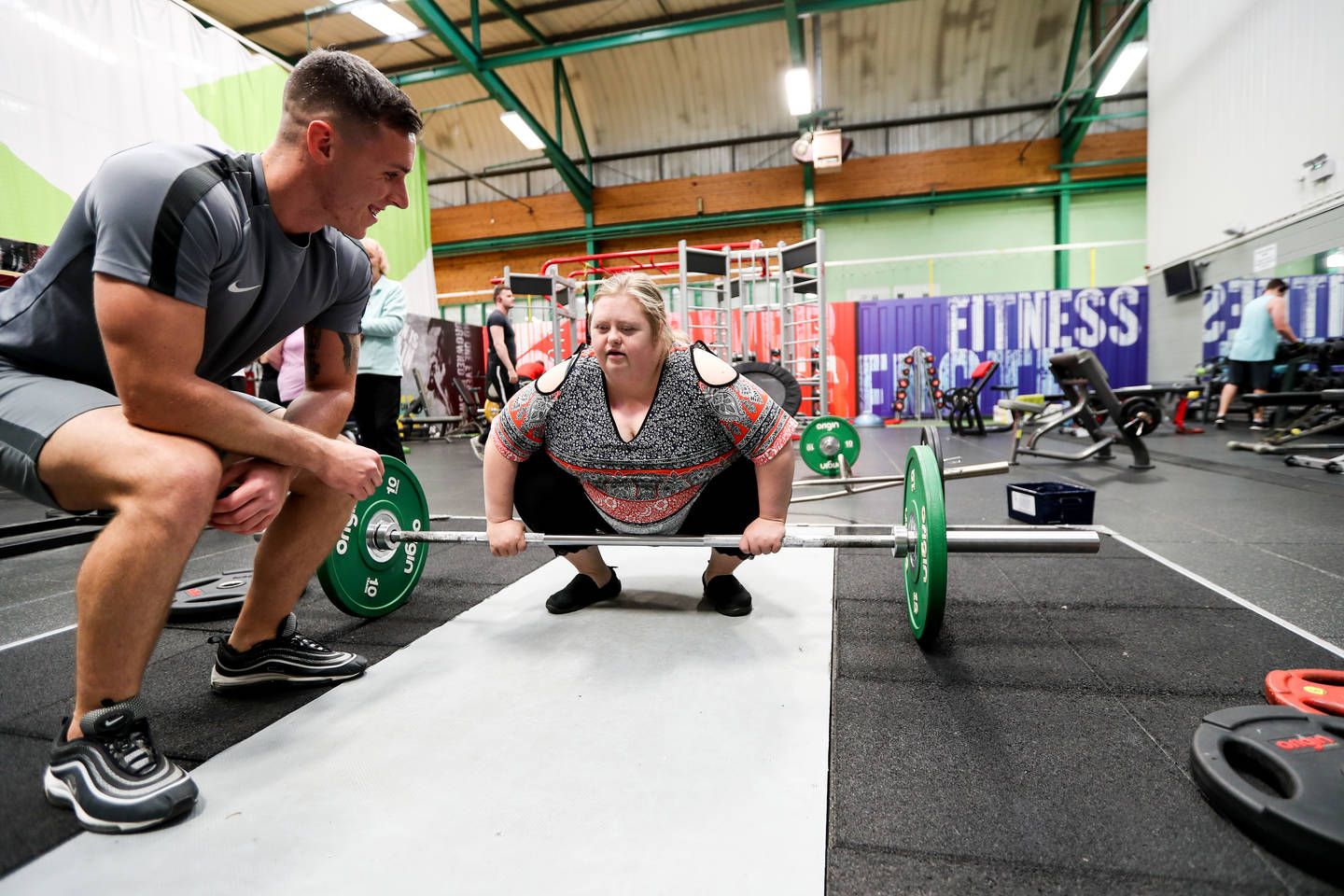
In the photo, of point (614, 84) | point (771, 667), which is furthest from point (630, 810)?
point (614, 84)

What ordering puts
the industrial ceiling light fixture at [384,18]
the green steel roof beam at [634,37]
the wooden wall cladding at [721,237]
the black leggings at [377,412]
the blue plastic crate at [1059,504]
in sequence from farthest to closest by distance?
the wooden wall cladding at [721,237] < the green steel roof beam at [634,37] < the industrial ceiling light fixture at [384,18] < the black leggings at [377,412] < the blue plastic crate at [1059,504]

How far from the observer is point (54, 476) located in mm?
887

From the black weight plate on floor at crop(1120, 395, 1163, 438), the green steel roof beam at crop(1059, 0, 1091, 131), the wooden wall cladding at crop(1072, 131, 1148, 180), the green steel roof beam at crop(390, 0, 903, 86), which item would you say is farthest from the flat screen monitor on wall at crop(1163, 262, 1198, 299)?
the green steel roof beam at crop(390, 0, 903, 86)

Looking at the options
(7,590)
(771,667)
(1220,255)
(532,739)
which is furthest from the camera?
(1220,255)

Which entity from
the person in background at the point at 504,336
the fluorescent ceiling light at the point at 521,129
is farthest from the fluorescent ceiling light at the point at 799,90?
the person in background at the point at 504,336

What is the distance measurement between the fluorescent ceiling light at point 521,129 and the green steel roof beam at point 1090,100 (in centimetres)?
764

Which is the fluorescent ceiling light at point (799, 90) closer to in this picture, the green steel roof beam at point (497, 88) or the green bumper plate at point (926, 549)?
the green steel roof beam at point (497, 88)

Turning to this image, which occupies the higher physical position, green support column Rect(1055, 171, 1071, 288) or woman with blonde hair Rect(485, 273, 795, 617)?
green support column Rect(1055, 171, 1071, 288)

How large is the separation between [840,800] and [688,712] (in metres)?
0.31

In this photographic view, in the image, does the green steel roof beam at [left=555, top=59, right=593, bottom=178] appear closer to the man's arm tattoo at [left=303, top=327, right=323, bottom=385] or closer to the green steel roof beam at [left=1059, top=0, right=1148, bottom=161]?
the green steel roof beam at [left=1059, top=0, right=1148, bottom=161]

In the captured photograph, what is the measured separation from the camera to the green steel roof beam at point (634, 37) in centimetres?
788

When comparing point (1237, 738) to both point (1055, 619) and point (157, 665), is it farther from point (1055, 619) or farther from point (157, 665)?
point (157, 665)

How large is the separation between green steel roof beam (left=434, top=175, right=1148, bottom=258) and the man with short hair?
10137 millimetres

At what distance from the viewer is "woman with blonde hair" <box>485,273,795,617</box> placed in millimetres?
1416
